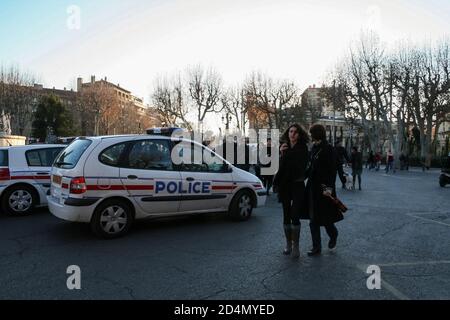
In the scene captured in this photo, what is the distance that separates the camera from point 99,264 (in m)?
4.34

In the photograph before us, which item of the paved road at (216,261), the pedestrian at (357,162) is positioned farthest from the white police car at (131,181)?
the pedestrian at (357,162)

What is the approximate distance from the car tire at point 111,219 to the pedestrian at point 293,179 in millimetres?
2492

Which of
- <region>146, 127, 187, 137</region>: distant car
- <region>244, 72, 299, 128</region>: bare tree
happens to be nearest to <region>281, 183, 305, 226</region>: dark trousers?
<region>146, 127, 187, 137</region>: distant car

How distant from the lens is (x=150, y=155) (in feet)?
19.5

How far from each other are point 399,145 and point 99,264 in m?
36.3

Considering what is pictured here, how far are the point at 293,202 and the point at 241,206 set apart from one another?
2.47m

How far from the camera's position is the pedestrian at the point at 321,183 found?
4.72 metres

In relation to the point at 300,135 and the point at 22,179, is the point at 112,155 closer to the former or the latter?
the point at 300,135

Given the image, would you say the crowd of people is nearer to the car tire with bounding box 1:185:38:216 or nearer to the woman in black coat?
the woman in black coat

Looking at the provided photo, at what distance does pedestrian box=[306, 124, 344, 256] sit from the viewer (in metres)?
4.72

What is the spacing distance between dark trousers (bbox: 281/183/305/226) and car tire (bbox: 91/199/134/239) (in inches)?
101

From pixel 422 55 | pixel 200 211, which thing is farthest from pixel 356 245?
pixel 422 55

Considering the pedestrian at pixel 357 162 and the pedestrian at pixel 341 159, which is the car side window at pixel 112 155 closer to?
the pedestrian at pixel 341 159

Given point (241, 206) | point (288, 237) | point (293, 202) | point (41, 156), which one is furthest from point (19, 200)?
point (293, 202)
